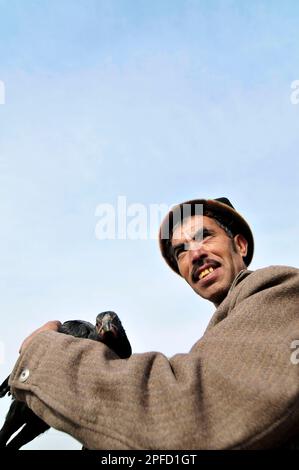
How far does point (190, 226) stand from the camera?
3.90 meters

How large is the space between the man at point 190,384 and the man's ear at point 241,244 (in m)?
1.38

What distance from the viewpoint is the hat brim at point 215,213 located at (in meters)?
4.06

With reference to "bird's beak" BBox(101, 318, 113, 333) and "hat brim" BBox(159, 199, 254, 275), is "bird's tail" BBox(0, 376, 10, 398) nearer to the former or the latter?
"bird's beak" BBox(101, 318, 113, 333)

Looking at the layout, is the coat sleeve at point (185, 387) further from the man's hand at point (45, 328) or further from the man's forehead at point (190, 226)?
the man's forehead at point (190, 226)

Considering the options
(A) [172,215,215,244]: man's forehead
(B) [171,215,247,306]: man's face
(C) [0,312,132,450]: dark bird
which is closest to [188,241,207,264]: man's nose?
(B) [171,215,247,306]: man's face

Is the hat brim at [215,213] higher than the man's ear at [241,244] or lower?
higher

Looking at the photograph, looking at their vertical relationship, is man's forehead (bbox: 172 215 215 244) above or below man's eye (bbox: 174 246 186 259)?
above

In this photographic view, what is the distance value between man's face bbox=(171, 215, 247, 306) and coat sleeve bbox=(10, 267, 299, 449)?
1066 mm

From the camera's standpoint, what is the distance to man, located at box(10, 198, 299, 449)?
2029 millimetres

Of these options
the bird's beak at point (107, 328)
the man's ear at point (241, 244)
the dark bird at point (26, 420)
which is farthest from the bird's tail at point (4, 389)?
the man's ear at point (241, 244)

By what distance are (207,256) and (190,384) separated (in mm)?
1642

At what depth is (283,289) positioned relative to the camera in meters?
2.50
